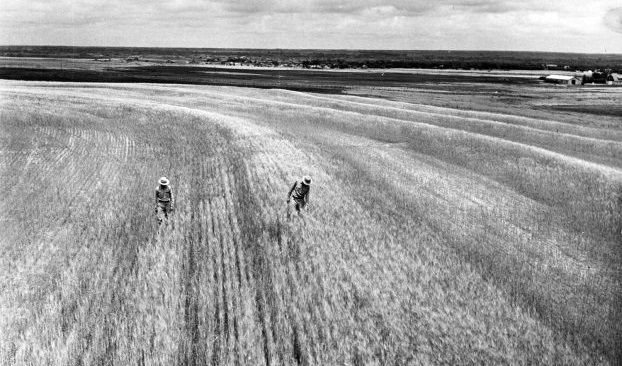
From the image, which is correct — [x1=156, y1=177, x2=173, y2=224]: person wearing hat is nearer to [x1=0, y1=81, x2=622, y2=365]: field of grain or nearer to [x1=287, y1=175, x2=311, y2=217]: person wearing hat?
[x1=0, y1=81, x2=622, y2=365]: field of grain

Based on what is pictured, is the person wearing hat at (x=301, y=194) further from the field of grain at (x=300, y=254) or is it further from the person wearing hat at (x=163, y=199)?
the person wearing hat at (x=163, y=199)

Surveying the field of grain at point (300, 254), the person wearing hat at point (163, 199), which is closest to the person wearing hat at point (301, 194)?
the field of grain at point (300, 254)

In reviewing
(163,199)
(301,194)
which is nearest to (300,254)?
(301,194)

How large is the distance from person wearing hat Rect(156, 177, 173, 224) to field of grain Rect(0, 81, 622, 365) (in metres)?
0.59

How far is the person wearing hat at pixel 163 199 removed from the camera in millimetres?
15820

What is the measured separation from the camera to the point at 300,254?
48.5 feet

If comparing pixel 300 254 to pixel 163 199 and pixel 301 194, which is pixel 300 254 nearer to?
pixel 301 194

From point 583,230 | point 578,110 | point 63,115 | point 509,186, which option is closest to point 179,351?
point 583,230

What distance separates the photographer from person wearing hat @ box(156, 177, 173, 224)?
1582cm

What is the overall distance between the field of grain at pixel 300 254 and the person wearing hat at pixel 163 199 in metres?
0.59

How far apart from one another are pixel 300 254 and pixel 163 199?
492cm

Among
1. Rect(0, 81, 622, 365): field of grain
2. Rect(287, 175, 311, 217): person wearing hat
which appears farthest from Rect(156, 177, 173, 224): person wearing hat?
Rect(287, 175, 311, 217): person wearing hat

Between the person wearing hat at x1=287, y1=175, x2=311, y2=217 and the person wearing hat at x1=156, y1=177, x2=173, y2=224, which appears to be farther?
the person wearing hat at x1=287, y1=175, x2=311, y2=217

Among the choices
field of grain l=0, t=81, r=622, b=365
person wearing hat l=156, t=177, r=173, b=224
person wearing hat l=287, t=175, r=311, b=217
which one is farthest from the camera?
person wearing hat l=287, t=175, r=311, b=217
